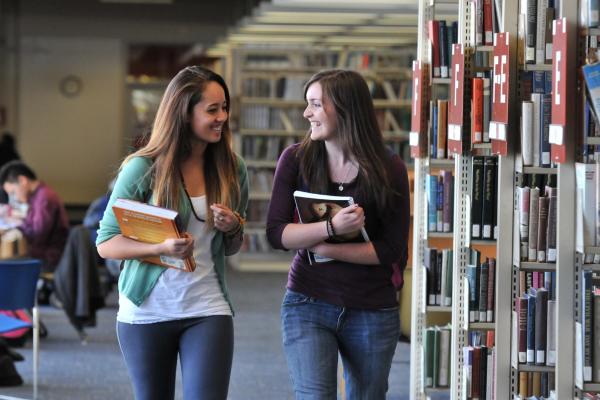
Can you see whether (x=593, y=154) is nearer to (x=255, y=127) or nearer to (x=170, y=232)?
(x=170, y=232)

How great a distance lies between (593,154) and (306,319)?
67.4 inches

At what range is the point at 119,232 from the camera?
332 cm

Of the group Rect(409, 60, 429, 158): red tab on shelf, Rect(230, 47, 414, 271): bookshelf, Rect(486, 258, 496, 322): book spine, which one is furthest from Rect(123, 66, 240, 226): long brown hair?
Rect(230, 47, 414, 271): bookshelf

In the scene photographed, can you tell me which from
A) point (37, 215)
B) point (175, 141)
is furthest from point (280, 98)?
point (175, 141)

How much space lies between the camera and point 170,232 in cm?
316

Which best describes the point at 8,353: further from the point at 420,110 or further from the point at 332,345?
the point at 332,345

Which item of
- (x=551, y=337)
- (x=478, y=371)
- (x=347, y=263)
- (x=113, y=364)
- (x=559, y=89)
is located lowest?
(x=113, y=364)

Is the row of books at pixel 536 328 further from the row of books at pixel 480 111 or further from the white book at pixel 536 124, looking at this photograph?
the row of books at pixel 480 111

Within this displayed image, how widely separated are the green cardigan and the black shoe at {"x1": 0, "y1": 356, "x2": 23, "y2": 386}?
357cm

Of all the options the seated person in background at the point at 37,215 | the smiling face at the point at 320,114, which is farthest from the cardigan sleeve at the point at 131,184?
the seated person in background at the point at 37,215

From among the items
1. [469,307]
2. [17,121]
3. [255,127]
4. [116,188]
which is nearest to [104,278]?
[255,127]

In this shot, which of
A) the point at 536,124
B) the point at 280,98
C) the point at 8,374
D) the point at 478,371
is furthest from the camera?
the point at 280,98

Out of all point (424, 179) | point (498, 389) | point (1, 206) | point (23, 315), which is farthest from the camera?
point (1, 206)

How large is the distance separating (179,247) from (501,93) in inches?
61.2
